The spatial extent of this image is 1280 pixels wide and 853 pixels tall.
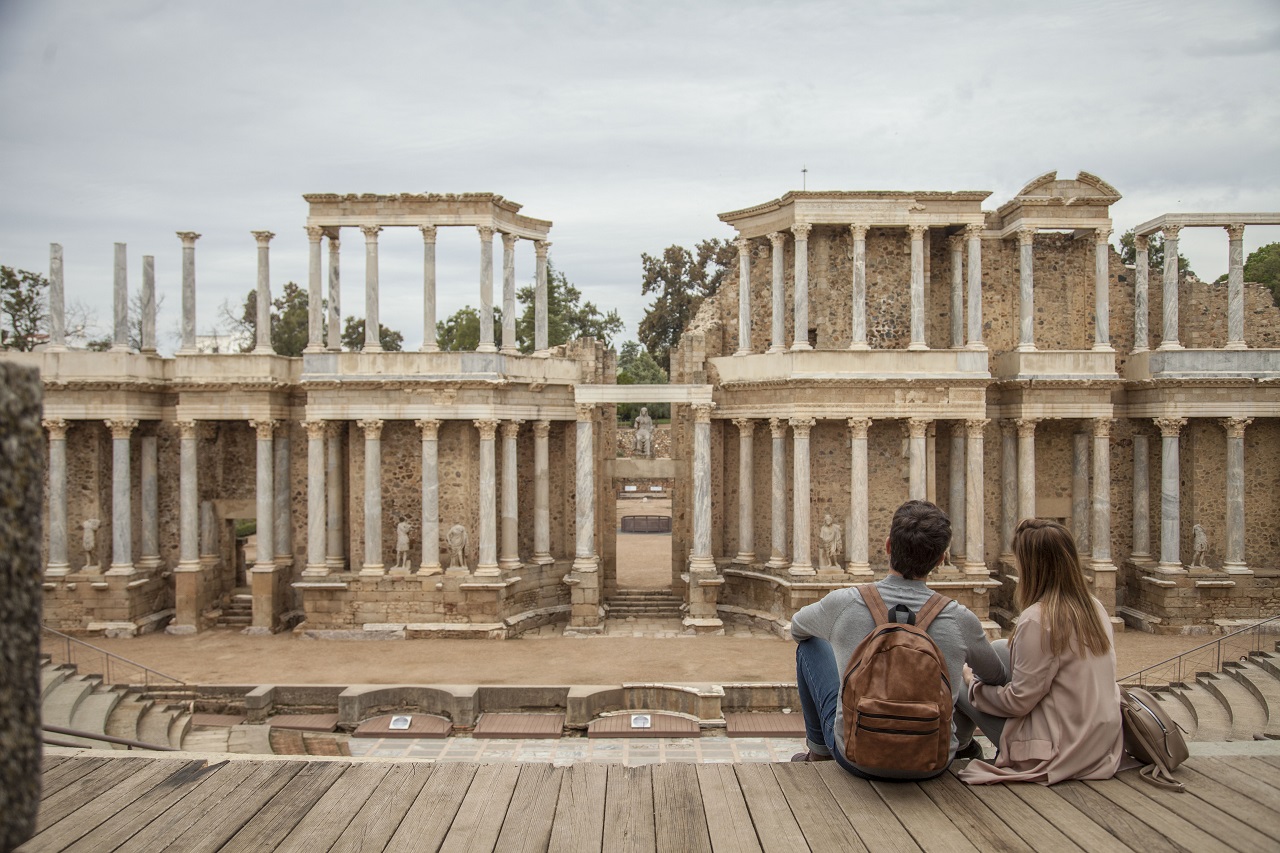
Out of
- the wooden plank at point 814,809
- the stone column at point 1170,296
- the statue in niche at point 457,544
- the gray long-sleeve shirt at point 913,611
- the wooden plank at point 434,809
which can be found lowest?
the statue in niche at point 457,544

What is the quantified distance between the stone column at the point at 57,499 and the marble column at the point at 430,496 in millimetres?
8994

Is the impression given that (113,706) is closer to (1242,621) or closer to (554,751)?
(554,751)

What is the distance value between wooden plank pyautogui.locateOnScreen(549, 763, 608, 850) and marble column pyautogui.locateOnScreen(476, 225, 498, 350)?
18356 millimetres

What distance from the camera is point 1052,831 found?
4.45 m

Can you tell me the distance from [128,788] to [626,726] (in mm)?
11183

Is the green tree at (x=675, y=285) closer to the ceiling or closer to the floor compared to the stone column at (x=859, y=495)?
closer to the ceiling

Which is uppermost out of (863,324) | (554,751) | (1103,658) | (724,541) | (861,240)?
(861,240)

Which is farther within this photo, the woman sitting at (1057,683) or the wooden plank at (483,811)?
the woman sitting at (1057,683)

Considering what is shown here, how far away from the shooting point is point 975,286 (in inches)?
881

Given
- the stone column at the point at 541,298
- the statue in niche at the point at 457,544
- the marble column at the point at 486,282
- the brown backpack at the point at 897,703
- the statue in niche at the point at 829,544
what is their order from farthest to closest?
1. the stone column at the point at 541,298
2. the marble column at the point at 486,282
3. the statue in niche at the point at 457,544
4. the statue in niche at the point at 829,544
5. the brown backpack at the point at 897,703

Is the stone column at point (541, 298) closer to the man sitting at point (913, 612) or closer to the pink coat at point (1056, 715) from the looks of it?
the man sitting at point (913, 612)

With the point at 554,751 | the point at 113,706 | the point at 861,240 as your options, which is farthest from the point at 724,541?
the point at 113,706

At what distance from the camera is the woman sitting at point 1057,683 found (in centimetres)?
503

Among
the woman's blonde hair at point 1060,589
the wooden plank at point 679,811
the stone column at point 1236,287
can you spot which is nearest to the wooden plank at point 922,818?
the wooden plank at point 679,811
